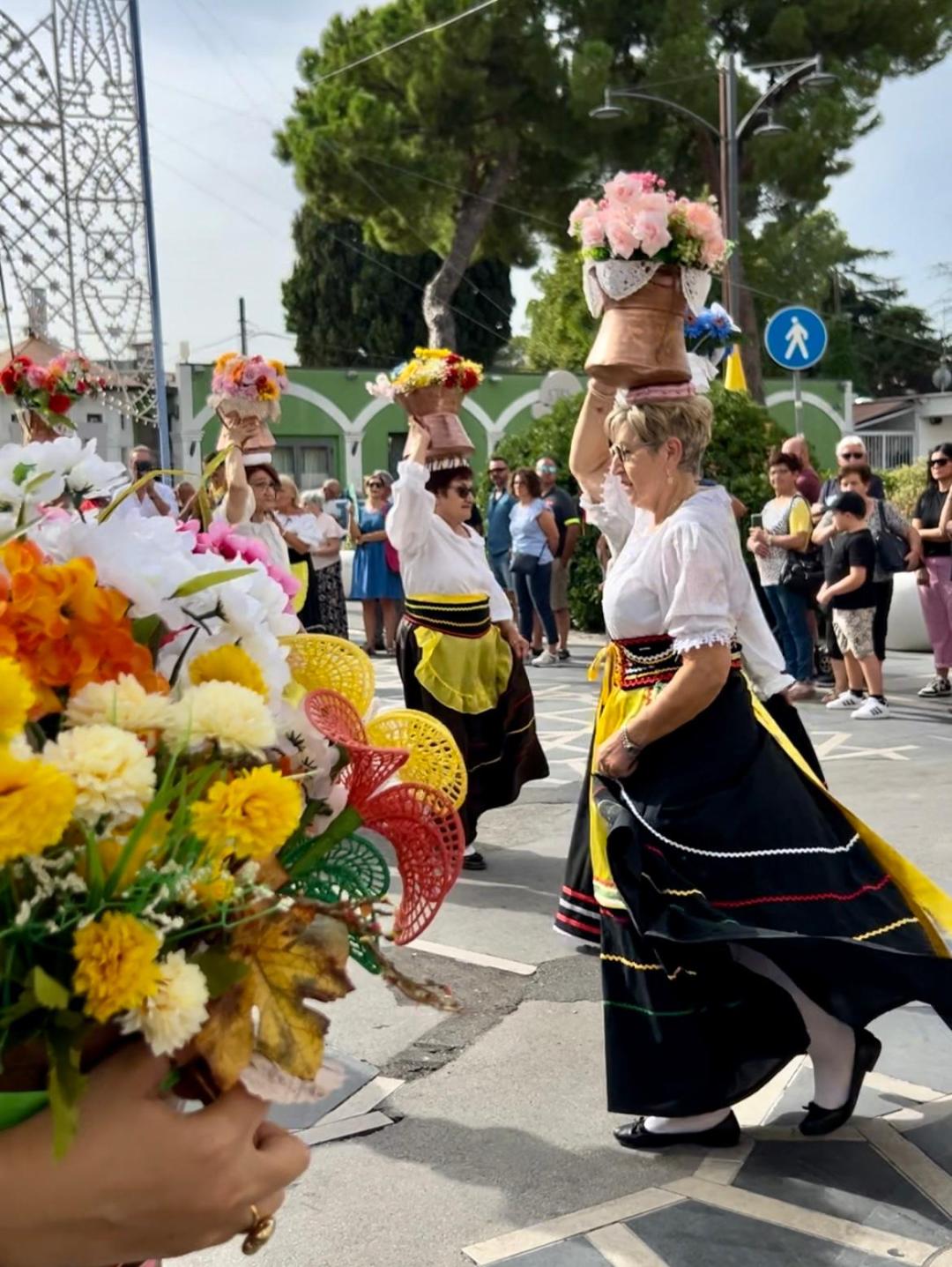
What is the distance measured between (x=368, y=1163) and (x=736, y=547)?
1717 mm

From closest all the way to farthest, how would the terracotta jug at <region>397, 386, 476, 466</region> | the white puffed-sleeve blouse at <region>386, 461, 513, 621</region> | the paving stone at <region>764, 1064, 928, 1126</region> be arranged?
the paving stone at <region>764, 1064, 928, 1126</region>
the white puffed-sleeve blouse at <region>386, 461, 513, 621</region>
the terracotta jug at <region>397, 386, 476, 466</region>

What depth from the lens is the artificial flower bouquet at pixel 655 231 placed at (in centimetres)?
392

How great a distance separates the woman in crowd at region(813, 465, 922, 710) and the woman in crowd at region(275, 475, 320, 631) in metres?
3.57

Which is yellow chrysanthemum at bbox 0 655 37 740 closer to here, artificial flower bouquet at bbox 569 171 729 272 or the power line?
artificial flower bouquet at bbox 569 171 729 272

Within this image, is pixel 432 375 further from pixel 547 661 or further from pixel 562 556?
pixel 562 556

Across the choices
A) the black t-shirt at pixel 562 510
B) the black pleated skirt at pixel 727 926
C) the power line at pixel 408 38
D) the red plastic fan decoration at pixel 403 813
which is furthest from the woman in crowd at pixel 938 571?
the power line at pixel 408 38

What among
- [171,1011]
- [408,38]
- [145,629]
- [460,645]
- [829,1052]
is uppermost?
[408,38]

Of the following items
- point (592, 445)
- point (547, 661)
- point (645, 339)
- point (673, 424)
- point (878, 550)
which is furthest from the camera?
point (547, 661)

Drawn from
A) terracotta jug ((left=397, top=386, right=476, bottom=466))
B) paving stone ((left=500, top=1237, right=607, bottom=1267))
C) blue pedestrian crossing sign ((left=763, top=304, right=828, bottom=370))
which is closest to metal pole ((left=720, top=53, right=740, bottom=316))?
blue pedestrian crossing sign ((left=763, top=304, right=828, bottom=370))

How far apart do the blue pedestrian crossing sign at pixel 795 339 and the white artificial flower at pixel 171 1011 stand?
1057cm

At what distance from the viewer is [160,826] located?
1.34 metres

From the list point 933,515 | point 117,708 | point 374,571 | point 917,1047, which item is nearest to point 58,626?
point 117,708

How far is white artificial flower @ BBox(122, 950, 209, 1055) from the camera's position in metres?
1.29

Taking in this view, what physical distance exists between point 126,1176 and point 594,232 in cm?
333
